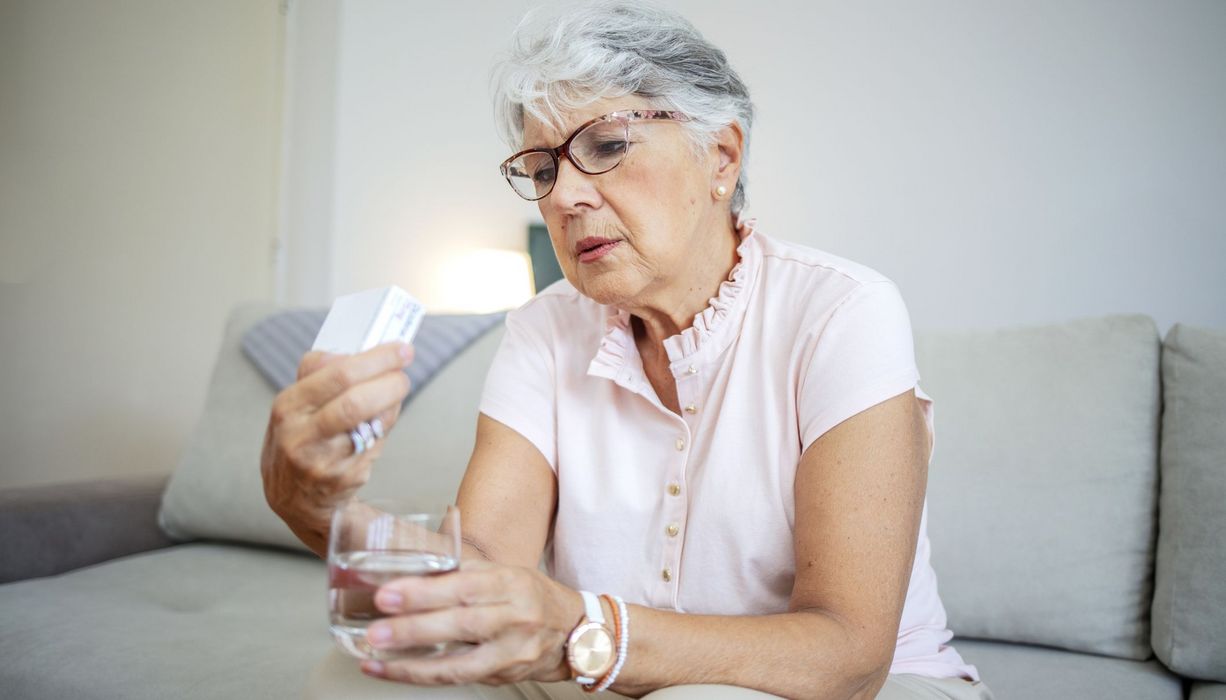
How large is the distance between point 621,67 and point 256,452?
4.62 feet

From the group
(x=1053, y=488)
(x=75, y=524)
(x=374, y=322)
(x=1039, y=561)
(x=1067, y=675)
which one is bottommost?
(x=75, y=524)

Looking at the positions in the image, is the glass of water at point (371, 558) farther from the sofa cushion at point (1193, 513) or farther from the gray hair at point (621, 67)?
the sofa cushion at point (1193, 513)

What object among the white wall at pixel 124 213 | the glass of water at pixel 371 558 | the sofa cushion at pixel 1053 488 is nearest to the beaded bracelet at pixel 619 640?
the glass of water at pixel 371 558

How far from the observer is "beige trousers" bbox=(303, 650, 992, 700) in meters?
0.88

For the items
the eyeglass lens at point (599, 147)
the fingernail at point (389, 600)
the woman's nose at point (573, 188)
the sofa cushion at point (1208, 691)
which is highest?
the eyeglass lens at point (599, 147)

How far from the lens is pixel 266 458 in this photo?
3.04 ft

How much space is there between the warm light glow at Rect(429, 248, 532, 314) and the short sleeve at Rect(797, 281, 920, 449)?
2.75 m

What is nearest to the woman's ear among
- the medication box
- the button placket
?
the button placket

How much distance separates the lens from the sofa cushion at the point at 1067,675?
4.54 feet

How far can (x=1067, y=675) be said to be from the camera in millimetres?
1438

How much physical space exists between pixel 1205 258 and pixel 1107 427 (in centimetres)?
136

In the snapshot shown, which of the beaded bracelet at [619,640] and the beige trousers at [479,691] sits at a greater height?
the beaded bracelet at [619,640]

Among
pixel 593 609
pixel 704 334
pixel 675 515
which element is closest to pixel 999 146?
pixel 704 334

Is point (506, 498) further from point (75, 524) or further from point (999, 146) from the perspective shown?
point (999, 146)
